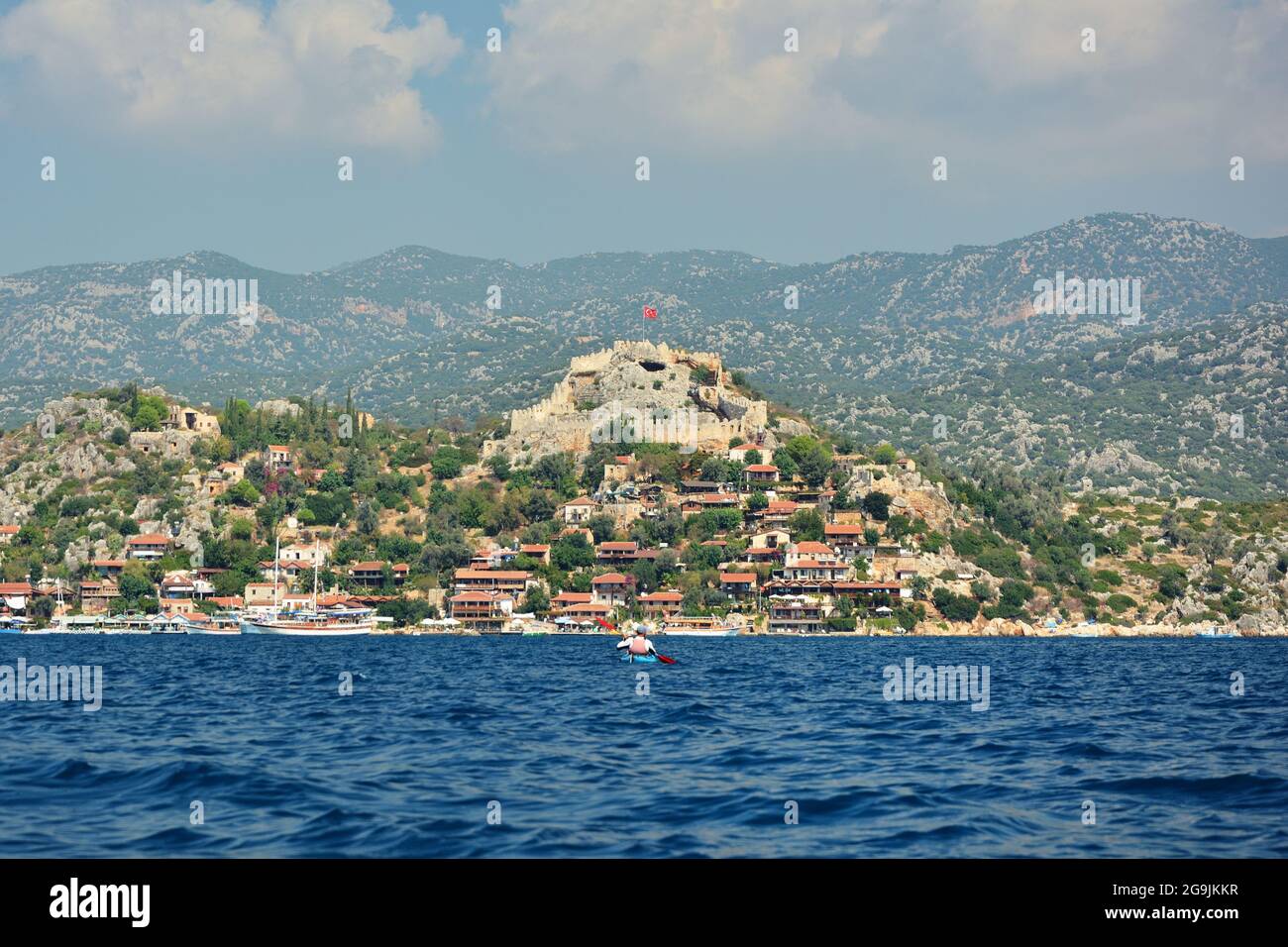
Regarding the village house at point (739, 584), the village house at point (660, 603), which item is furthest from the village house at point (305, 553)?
the village house at point (739, 584)

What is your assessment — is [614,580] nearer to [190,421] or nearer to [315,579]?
[315,579]

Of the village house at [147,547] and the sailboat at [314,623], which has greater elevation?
the village house at [147,547]

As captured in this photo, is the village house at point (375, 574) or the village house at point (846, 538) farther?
the village house at point (375, 574)

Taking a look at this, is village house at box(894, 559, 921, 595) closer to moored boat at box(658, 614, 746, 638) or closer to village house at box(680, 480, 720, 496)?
moored boat at box(658, 614, 746, 638)

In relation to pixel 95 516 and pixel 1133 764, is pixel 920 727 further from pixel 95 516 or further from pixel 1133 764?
pixel 95 516

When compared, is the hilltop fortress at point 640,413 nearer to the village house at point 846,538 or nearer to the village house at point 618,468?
the village house at point 618,468
